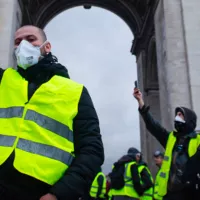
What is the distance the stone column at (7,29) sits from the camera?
29.8 feet

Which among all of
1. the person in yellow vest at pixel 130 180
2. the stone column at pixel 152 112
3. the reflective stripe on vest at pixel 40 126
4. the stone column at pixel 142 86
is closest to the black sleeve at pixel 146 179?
the person in yellow vest at pixel 130 180

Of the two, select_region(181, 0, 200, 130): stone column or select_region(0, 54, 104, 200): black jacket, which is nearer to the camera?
select_region(0, 54, 104, 200): black jacket

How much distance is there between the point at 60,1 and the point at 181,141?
15.0 m

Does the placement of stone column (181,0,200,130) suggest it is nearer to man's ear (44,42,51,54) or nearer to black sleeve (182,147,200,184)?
black sleeve (182,147,200,184)

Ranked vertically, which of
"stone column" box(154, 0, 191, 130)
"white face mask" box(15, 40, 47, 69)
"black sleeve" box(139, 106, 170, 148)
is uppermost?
"stone column" box(154, 0, 191, 130)

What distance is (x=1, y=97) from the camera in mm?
1912

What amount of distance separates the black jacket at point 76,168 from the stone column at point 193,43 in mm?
7509

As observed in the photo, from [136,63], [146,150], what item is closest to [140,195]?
[146,150]

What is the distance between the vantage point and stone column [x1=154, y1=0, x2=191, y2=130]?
30.6 feet

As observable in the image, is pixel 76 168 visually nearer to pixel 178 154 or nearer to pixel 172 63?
pixel 178 154

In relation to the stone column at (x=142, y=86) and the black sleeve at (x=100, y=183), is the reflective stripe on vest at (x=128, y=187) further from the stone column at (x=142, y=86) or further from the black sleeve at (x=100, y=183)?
the stone column at (x=142, y=86)

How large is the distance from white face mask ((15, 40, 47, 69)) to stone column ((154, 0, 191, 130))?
7.63 m

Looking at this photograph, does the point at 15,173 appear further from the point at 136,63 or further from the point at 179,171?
the point at 136,63

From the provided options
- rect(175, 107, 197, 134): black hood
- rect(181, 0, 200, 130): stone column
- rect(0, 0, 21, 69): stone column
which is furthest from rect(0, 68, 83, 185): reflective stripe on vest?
rect(181, 0, 200, 130): stone column
